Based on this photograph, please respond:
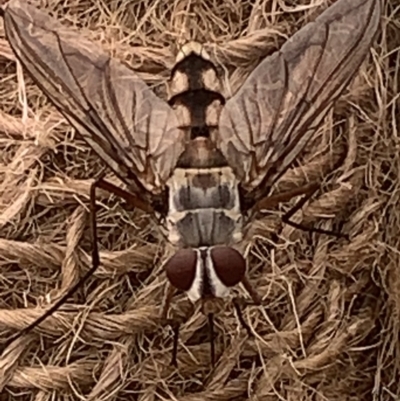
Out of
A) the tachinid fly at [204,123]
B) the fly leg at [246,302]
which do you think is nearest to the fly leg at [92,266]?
the tachinid fly at [204,123]

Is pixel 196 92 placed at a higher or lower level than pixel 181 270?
higher

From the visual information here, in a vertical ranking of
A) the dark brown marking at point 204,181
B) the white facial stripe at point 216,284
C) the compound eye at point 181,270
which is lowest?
the white facial stripe at point 216,284

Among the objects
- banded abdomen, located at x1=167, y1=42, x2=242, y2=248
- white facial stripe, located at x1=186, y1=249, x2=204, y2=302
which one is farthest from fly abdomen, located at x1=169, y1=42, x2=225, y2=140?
white facial stripe, located at x1=186, y1=249, x2=204, y2=302

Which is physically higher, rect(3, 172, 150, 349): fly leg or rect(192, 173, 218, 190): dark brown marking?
rect(192, 173, 218, 190): dark brown marking

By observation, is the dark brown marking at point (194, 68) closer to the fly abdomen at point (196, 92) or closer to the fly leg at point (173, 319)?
the fly abdomen at point (196, 92)

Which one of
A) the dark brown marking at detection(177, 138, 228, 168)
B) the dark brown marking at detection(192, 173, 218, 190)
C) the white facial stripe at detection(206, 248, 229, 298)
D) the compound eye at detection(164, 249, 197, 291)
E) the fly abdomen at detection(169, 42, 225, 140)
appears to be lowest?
the white facial stripe at detection(206, 248, 229, 298)

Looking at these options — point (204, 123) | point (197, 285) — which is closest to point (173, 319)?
point (197, 285)

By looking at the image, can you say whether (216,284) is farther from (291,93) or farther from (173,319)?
(291,93)

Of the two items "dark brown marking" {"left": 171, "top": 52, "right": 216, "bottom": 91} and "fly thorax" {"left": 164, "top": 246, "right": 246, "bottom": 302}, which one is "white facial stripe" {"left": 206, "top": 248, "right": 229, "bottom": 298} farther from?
"dark brown marking" {"left": 171, "top": 52, "right": 216, "bottom": 91}
